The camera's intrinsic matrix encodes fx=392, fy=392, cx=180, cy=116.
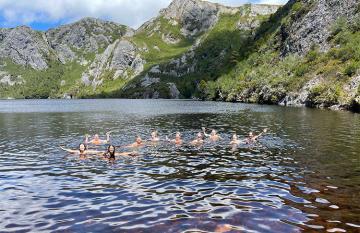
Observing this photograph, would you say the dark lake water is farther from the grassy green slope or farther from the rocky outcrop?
the rocky outcrop

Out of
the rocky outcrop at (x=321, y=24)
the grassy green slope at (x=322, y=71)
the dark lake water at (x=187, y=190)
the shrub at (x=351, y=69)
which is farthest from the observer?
the rocky outcrop at (x=321, y=24)

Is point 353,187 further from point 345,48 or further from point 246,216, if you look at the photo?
point 345,48

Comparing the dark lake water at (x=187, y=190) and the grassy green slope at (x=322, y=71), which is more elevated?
the grassy green slope at (x=322, y=71)

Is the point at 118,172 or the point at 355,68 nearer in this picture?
the point at 118,172

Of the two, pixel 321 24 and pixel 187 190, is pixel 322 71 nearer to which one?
pixel 321 24

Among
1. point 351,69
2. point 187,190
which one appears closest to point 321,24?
point 351,69

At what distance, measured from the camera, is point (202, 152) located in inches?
1715

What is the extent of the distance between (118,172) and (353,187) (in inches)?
707

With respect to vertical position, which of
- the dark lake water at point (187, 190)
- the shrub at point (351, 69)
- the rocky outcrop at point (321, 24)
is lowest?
the dark lake water at point (187, 190)

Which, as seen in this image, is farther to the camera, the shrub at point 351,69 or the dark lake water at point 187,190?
the shrub at point 351,69

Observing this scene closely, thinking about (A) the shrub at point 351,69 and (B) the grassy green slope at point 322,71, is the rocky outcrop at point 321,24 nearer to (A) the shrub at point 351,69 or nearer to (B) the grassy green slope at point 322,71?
(B) the grassy green slope at point 322,71

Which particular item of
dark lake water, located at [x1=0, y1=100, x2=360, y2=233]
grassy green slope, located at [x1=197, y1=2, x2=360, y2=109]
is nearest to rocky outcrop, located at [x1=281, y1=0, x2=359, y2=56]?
grassy green slope, located at [x1=197, y1=2, x2=360, y2=109]

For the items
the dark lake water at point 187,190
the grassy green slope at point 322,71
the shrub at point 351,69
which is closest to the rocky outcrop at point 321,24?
the grassy green slope at point 322,71

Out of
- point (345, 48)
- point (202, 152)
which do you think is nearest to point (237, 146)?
point (202, 152)
